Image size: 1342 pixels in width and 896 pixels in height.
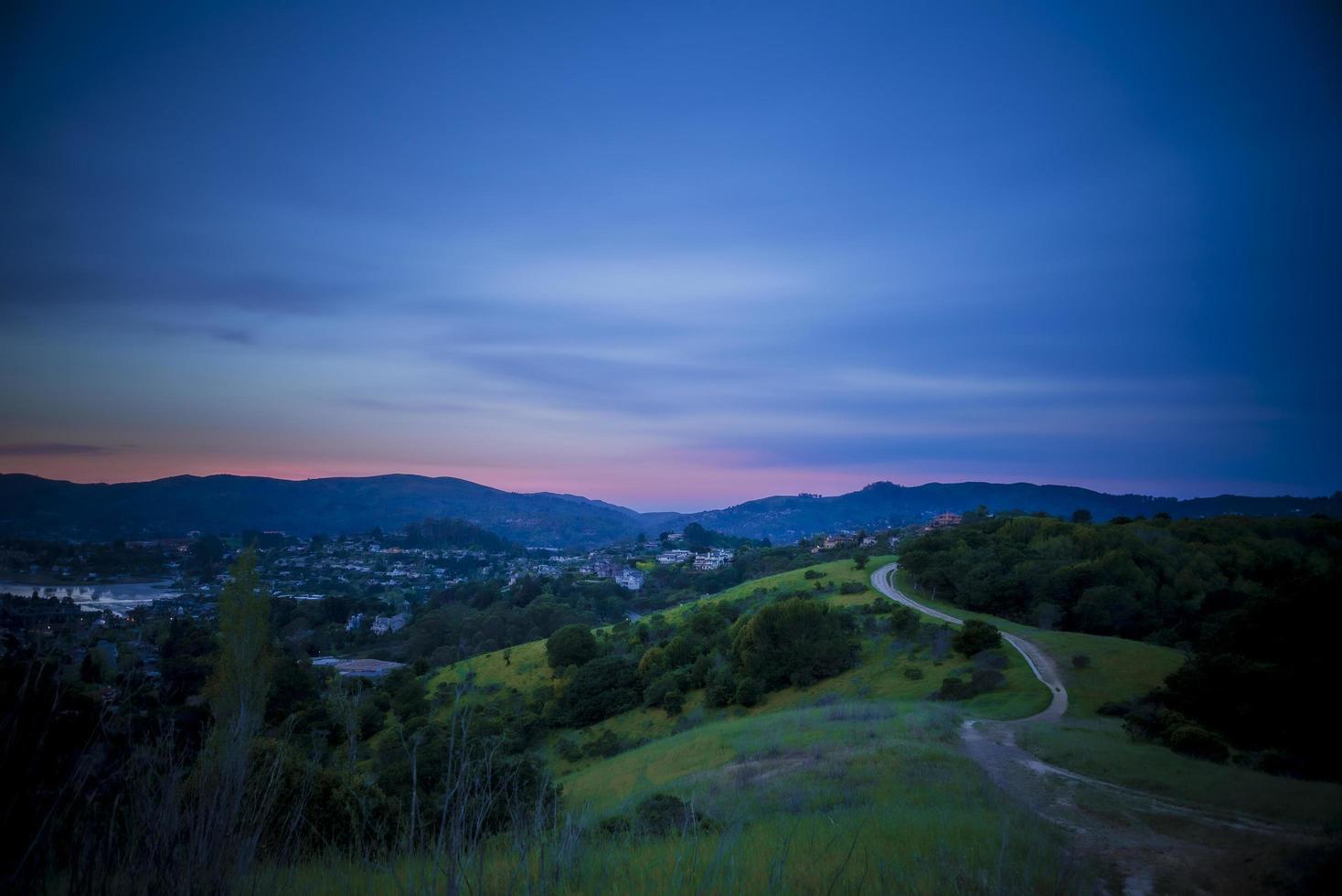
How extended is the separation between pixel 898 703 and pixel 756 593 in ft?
88.8

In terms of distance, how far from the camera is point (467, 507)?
385ft

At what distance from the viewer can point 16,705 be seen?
95.7 inches

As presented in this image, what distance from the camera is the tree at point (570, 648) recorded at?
3691 cm

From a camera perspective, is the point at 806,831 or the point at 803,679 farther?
the point at 803,679

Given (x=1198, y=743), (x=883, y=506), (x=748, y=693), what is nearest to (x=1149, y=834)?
(x=1198, y=743)

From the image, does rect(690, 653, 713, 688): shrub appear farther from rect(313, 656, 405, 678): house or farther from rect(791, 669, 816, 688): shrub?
rect(313, 656, 405, 678): house

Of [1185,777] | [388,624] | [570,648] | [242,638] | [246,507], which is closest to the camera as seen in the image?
[1185,777]

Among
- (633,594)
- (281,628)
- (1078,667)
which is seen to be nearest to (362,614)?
(281,628)

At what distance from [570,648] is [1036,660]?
25129mm

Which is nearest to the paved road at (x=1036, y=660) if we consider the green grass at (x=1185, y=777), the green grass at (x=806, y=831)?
the green grass at (x=806, y=831)

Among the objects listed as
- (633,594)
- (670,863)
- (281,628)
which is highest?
(670,863)

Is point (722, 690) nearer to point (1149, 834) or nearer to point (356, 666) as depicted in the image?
point (356, 666)

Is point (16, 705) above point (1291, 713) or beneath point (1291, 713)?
above

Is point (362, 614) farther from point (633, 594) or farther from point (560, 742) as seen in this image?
point (633, 594)
